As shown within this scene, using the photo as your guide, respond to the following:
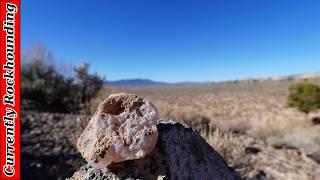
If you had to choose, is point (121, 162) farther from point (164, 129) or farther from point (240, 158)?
point (240, 158)

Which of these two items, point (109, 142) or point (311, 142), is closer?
point (109, 142)

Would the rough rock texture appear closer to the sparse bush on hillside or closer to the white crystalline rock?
the white crystalline rock

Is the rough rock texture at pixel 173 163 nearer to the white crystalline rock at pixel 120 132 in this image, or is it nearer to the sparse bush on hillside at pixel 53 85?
the white crystalline rock at pixel 120 132

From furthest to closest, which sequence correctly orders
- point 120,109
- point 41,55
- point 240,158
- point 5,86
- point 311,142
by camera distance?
point 41,55 → point 311,142 → point 240,158 → point 5,86 → point 120,109

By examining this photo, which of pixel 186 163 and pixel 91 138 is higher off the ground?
pixel 91 138

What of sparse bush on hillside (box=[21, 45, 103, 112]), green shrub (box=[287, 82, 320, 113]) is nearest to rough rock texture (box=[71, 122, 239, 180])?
sparse bush on hillside (box=[21, 45, 103, 112])

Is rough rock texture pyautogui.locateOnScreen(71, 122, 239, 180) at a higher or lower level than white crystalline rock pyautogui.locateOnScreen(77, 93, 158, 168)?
lower

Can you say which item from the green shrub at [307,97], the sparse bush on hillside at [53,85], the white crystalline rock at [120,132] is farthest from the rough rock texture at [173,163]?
the green shrub at [307,97]

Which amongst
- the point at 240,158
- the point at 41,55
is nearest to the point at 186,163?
the point at 240,158
